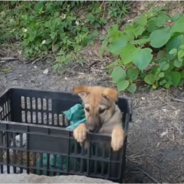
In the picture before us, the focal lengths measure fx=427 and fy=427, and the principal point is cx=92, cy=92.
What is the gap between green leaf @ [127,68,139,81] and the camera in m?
3.99

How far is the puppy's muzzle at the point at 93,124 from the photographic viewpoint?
96.7 inches

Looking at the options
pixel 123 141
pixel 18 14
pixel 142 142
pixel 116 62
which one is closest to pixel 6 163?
pixel 123 141

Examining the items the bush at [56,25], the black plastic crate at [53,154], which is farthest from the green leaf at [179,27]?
the black plastic crate at [53,154]

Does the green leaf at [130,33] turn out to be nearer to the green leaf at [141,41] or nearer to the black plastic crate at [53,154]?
the green leaf at [141,41]

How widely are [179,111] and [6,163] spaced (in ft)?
5.81

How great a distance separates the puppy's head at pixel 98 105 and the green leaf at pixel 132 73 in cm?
143

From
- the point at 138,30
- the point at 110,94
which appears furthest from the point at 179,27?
the point at 110,94

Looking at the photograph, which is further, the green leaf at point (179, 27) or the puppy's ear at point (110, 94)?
the green leaf at point (179, 27)

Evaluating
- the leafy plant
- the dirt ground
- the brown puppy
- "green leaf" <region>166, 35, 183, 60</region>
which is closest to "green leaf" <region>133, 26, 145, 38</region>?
the leafy plant

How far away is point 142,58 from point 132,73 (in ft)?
1.22

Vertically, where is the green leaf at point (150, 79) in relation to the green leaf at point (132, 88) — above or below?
above

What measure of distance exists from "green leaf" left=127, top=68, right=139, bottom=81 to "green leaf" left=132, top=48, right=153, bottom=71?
0.32m

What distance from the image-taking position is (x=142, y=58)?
3.65m

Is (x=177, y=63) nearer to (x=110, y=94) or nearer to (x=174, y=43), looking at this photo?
(x=174, y=43)
